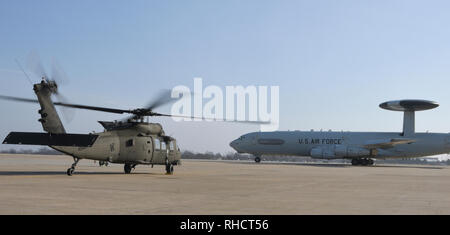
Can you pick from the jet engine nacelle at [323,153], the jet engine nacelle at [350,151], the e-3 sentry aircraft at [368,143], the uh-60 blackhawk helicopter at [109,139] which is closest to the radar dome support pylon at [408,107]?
the e-3 sentry aircraft at [368,143]

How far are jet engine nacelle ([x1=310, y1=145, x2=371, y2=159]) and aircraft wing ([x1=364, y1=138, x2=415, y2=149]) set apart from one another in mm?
840

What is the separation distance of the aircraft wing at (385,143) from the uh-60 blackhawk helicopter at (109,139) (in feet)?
113

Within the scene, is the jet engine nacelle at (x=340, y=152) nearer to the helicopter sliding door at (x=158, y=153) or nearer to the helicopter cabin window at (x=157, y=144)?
the helicopter sliding door at (x=158, y=153)

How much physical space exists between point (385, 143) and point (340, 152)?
5.22 metres

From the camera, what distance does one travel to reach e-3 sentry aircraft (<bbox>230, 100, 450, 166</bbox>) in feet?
173

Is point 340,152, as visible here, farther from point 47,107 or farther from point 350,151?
point 47,107

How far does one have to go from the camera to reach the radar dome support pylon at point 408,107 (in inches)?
2016

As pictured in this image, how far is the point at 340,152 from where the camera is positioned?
5469cm

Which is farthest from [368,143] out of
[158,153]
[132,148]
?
[132,148]
